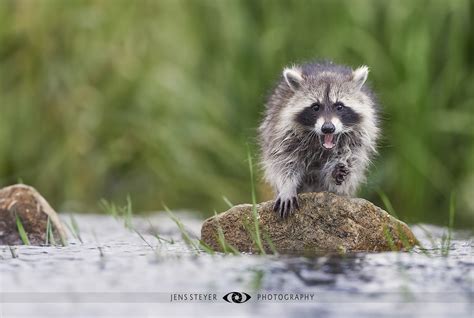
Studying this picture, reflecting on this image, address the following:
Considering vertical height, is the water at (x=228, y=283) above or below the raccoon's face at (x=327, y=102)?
below

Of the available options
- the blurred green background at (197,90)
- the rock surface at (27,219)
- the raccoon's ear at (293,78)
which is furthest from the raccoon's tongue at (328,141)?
the blurred green background at (197,90)

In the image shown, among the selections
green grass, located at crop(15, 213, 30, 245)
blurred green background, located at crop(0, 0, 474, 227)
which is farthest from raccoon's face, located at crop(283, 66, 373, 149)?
blurred green background, located at crop(0, 0, 474, 227)

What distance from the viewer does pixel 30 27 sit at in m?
13.6

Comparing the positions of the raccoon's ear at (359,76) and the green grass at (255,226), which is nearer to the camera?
the green grass at (255,226)

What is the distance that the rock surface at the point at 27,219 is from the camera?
798 cm

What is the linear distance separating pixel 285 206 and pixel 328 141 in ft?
2.10

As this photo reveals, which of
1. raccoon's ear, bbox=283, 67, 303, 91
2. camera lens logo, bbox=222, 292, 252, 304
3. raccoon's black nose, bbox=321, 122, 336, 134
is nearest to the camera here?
camera lens logo, bbox=222, 292, 252, 304

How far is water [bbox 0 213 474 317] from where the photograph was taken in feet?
16.8

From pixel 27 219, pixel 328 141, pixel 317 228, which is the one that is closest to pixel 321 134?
pixel 328 141

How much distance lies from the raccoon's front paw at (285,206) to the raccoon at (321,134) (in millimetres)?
279

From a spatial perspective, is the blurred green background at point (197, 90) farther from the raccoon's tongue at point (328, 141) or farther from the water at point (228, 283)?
the water at point (228, 283)

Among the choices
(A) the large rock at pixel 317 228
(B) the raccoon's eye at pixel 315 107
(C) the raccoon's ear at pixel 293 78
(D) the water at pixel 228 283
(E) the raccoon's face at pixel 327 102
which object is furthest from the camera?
(C) the raccoon's ear at pixel 293 78

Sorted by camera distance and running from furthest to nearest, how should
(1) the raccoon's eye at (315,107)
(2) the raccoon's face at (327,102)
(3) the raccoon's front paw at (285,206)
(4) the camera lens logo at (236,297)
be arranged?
(1) the raccoon's eye at (315,107), (2) the raccoon's face at (327,102), (3) the raccoon's front paw at (285,206), (4) the camera lens logo at (236,297)

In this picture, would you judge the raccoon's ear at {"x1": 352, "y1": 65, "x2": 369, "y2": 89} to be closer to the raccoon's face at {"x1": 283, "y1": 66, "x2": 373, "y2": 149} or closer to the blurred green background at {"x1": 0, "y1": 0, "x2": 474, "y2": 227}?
the raccoon's face at {"x1": 283, "y1": 66, "x2": 373, "y2": 149}
